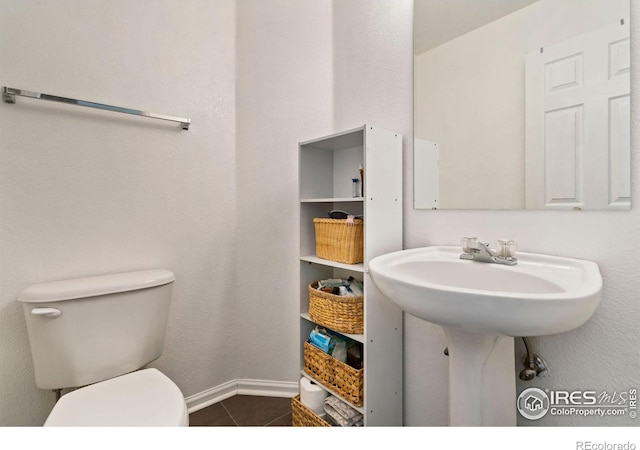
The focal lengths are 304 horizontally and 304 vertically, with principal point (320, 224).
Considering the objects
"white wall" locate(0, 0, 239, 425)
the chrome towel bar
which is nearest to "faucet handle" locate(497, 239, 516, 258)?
"white wall" locate(0, 0, 239, 425)

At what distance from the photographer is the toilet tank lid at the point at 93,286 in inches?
41.1

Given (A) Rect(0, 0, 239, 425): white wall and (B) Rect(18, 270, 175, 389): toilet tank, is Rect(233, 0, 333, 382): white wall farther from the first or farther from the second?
(B) Rect(18, 270, 175, 389): toilet tank

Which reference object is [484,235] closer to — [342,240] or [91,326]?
[342,240]

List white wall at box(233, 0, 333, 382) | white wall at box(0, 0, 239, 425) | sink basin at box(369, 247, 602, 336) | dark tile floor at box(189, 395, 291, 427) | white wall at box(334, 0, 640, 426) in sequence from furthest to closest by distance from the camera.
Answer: white wall at box(233, 0, 333, 382)
dark tile floor at box(189, 395, 291, 427)
white wall at box(0, 0, 239, 425)
white wall at box(334, 0, 640, 426)
sink basin at box(369, 247, 602, 336)

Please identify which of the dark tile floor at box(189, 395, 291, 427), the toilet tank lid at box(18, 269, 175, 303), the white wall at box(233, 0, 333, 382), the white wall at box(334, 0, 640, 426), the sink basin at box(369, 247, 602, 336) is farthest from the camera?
the white wall at box(233, 0, 333, 382)

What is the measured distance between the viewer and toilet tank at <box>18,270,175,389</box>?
41.3 inches

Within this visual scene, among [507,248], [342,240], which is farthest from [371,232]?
[507,248]

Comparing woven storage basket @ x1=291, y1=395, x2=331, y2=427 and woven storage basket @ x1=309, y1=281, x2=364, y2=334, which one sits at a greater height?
woven storage basket @ x1=309, y1=281, x2=364, y2=334

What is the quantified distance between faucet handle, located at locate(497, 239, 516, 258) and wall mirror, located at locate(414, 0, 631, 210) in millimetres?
140

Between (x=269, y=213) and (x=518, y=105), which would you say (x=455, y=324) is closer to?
(x=518, y=105)

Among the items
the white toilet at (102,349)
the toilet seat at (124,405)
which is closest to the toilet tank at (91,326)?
the white toilet at (102,349)

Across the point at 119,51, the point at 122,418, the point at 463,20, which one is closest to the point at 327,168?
the point at 463,20

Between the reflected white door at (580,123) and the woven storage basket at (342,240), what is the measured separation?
57 centimetres

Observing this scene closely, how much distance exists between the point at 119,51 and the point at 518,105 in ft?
5.34
